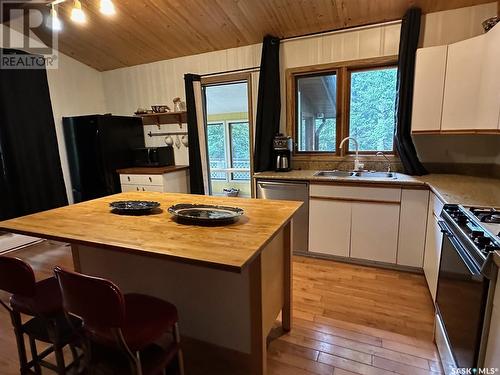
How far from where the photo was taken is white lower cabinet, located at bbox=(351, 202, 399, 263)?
104 inches

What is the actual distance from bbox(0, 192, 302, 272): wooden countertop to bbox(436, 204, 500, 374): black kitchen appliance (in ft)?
Result: 2.67

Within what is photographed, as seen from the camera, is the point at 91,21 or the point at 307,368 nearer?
the point at 307,368

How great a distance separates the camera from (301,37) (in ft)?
10.5

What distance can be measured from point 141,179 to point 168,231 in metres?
2.68

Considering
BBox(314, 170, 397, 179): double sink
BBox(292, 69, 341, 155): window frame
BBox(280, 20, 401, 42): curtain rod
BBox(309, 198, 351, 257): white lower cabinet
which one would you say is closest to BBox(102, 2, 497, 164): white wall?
BBox(280, 20, 401, 42): curtain rod

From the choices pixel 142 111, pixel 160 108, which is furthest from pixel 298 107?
pixel 142 111

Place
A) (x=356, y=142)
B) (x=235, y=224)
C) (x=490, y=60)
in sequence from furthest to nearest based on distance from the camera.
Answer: (x=356, y=142) < (x=490, y=60) < (x=235, y=224)

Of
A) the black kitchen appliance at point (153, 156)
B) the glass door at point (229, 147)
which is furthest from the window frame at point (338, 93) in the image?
the glass door at point (229, 147)

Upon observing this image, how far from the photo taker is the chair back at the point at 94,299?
98 cm

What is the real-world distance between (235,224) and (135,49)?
3416 millimetres

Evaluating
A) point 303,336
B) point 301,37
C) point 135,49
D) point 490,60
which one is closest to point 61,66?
point 135,49

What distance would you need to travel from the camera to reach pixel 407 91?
2682mm

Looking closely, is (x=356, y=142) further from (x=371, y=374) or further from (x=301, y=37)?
(x=371, y=374)

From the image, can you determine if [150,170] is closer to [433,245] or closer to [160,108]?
[160,108]
